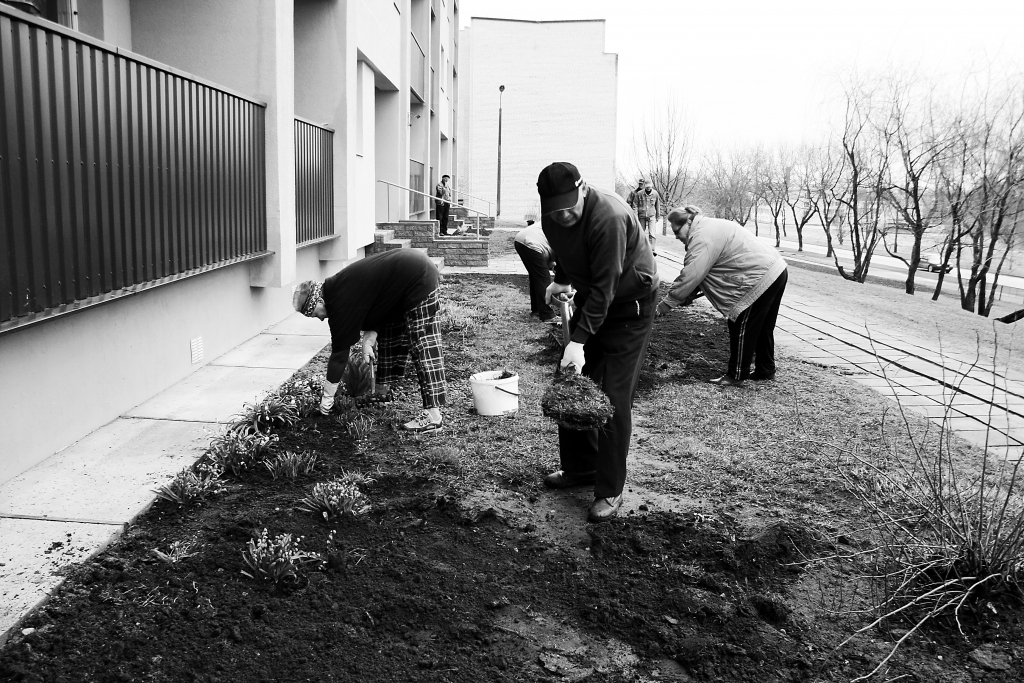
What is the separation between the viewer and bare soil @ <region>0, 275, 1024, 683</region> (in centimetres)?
293

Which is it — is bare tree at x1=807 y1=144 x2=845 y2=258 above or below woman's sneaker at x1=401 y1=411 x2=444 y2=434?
above

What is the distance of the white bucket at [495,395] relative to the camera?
19.6ft

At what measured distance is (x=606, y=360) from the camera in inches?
170

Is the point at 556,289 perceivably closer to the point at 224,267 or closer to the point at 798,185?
the point at 224,267

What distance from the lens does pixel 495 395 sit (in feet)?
19.8

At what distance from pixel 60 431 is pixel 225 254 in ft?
9.80

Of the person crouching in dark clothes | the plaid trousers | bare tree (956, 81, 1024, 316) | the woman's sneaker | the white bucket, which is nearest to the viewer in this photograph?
the person crouching in dark clothes

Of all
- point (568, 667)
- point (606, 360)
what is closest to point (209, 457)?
point (606, 360)

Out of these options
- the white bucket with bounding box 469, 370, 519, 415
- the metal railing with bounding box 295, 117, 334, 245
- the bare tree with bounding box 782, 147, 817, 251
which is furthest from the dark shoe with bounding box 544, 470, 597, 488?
the bare tree with bounding box 782, 147, 817, 251

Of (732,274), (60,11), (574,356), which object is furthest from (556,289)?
(60,11)

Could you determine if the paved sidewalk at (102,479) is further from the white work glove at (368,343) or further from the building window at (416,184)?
the building window at (416,184)

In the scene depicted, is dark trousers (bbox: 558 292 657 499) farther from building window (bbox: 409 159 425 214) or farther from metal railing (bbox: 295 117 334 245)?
building window (bbox: 409 159 425 214)

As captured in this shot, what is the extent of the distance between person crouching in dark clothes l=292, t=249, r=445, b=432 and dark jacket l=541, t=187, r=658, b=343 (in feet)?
4.45

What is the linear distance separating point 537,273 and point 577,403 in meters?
6.49
